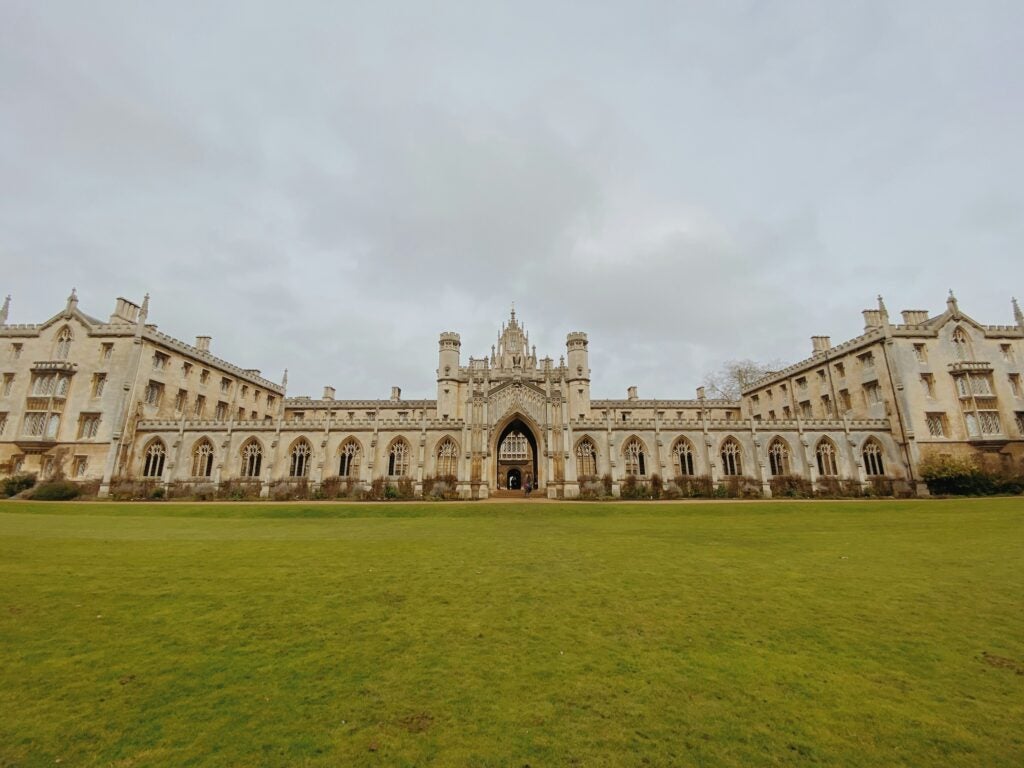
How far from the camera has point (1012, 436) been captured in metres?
37.2

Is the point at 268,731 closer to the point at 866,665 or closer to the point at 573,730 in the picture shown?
the point at 573,730

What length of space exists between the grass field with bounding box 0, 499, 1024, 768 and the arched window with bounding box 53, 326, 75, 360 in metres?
37.8

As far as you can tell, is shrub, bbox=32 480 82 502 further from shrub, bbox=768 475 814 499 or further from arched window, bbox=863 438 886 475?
arched window, bbox=863 438 886 475

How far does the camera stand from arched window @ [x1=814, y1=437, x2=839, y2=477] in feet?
127

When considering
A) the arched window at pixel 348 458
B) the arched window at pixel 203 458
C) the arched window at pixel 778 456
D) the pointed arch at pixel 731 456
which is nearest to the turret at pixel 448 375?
the arched window at pixel 348 458

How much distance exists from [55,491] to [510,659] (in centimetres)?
4328

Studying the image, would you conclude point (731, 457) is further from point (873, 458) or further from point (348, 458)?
point (348, 458)

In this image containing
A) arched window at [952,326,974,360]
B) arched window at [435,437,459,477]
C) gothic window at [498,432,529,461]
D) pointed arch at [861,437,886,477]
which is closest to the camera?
pointed arch at [861,437,886,477]

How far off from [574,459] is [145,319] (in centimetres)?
3842

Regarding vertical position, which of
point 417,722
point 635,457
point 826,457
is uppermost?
point 635,457

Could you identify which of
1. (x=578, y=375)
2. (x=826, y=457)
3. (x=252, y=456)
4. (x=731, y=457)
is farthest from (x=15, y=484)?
(x=826, y=457)

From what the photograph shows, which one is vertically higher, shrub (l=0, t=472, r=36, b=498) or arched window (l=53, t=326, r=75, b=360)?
arched window (l=53, t=326, r=75, b=360)

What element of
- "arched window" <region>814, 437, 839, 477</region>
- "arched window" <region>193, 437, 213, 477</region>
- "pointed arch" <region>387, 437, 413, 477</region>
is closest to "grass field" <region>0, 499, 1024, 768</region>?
"pointed arch" <region>387, 437, 413, 477</region>

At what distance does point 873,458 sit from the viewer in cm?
3869
